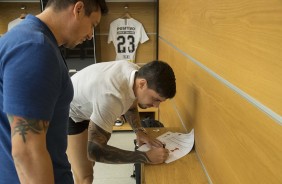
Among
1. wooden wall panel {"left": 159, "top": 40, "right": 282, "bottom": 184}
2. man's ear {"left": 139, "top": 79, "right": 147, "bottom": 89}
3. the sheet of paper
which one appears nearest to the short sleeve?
man's ear {"left": 139, "top": 79, "right": 147, "bottom": 89}

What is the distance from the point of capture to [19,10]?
120 inches

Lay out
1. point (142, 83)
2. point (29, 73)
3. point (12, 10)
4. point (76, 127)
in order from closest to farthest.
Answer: point (29, 73)
point (142, 83)
point (76, 127)
point (12, 10)

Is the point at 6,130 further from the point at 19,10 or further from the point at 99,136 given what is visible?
the point at 19,10

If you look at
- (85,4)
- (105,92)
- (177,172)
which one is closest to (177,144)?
(177,172)

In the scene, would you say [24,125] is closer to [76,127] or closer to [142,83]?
[142,83]

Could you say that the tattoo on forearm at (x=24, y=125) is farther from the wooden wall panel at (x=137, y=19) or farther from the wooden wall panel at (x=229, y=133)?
the wooden wall panel at (x=137, y=19)

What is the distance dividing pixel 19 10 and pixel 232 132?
2981mm

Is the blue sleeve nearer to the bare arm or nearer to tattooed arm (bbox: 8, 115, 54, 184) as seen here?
tattooed arm (bbox: 8, 115, 54, 184)

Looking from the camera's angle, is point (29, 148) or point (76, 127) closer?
point (29, 148)

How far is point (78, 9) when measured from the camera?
0.77 metres

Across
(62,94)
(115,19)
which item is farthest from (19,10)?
(62,94)

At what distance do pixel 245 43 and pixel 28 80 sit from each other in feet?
1.90

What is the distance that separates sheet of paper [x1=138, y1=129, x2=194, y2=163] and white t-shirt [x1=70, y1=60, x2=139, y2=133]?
0.88 feet

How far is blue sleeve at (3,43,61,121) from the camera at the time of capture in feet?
2.01
